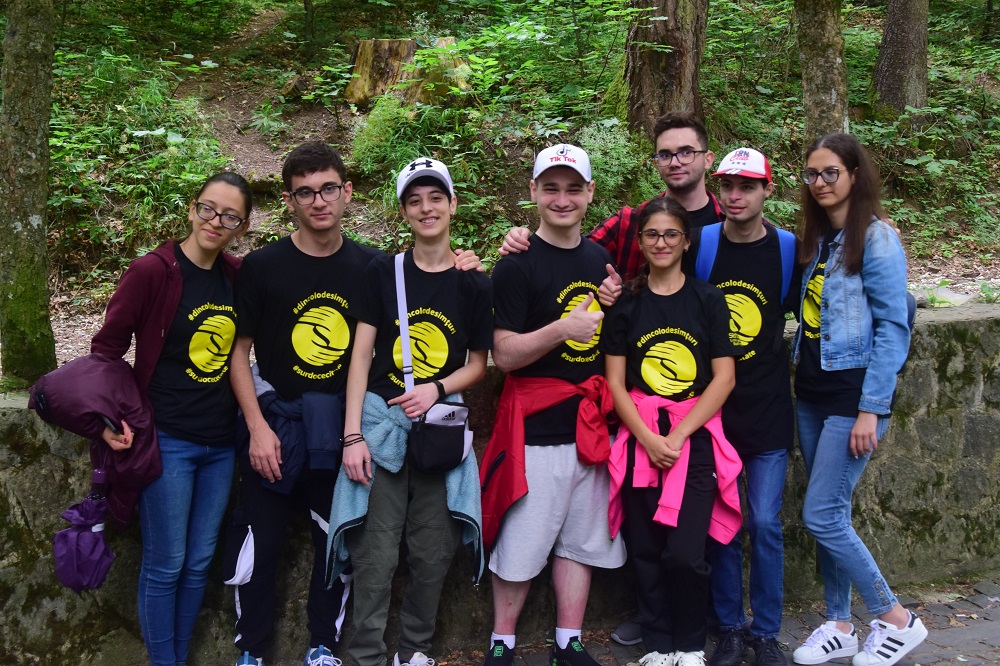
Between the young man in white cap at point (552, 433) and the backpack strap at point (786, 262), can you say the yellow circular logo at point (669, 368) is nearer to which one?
the young man in white cap at point (552, 433)

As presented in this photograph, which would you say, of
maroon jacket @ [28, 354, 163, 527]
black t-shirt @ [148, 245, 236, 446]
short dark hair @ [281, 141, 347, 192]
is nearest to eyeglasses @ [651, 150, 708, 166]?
short dark hair @ [281, 141, 347, 192]

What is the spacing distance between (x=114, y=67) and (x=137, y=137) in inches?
54.9

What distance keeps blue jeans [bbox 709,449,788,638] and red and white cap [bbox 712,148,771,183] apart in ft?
4.36

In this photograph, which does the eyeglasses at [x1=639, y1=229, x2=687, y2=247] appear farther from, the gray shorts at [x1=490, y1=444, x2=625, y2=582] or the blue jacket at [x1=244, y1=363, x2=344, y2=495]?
the blue jacket at [x1=244, y1=363, x2=344, y2=495]

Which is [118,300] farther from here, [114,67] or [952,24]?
[952,24]

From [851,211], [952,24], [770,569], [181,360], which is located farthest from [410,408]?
[952,24]

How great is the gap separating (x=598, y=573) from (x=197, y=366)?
237 cm

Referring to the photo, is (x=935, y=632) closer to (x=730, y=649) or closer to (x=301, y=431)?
(x=730, y=649)

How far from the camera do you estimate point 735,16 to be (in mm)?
11352

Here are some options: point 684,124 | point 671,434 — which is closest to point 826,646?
point 671,434

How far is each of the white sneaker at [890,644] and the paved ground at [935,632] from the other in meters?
0.11

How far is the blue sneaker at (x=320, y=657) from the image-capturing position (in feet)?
12.1

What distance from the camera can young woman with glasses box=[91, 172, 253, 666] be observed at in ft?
11.0

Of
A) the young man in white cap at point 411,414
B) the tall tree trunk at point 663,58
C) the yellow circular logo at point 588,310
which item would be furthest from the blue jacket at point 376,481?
the tall tree trunk at point 663,58
